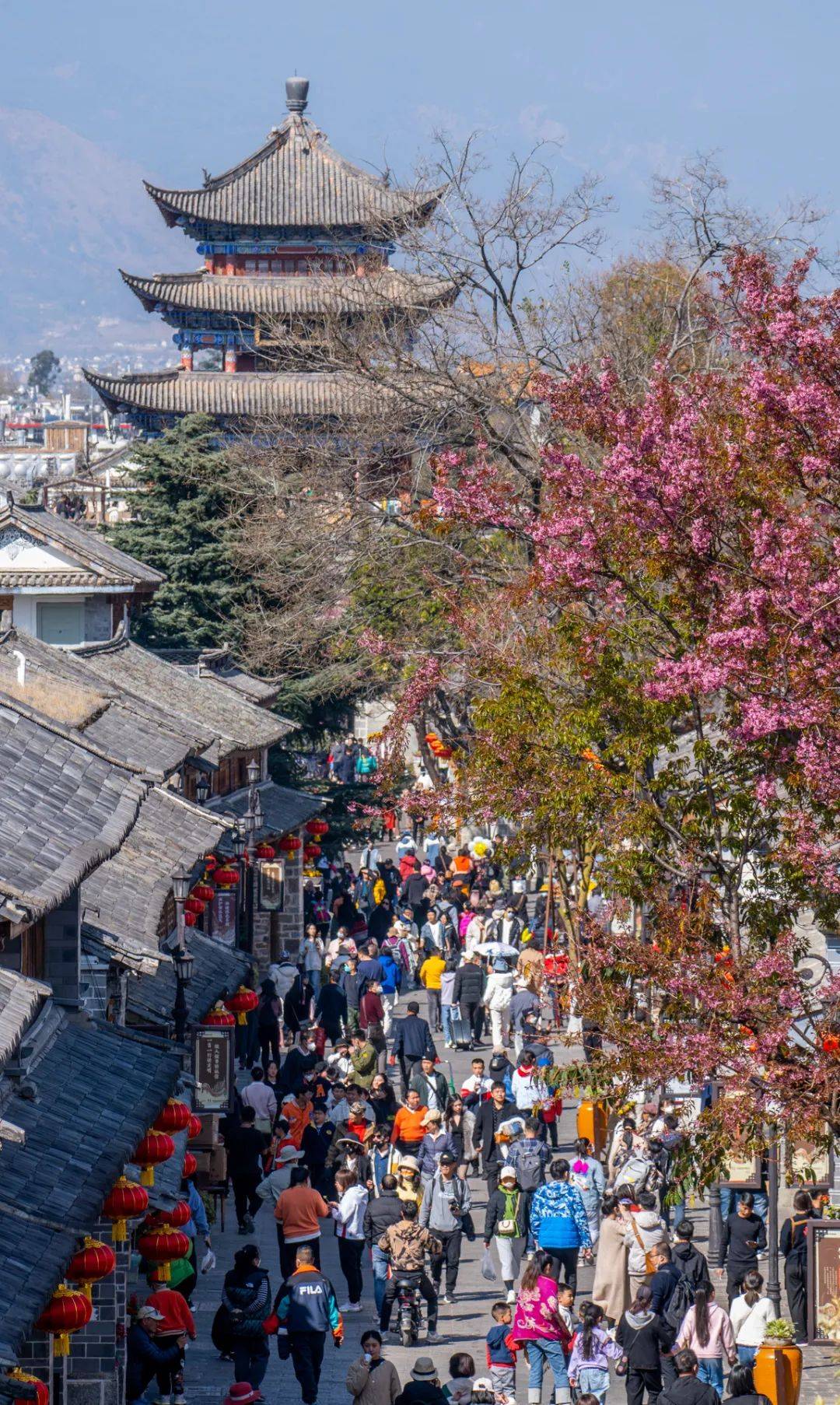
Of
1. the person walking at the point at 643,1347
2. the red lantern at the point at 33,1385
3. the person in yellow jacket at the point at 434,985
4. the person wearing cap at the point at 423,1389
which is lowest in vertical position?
the person in yellow jacket at the point at 434,985

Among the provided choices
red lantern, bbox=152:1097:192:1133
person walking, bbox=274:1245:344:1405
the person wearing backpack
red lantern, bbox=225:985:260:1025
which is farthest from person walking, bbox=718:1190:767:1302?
red lantern, bbox=225:985:260:1025

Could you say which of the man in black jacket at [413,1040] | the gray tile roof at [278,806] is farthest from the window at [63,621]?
the man in black jacket at [413,1040]

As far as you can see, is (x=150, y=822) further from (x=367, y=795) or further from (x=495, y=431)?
(x=367, y=795)

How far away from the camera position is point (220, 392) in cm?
6712

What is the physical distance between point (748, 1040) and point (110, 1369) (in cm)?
534

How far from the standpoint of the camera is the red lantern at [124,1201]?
15234mm

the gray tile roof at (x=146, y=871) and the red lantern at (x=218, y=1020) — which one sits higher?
the gray tile roof at (x=146, y=871)

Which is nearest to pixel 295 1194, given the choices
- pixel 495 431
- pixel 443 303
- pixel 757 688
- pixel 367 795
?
pixel 757 688

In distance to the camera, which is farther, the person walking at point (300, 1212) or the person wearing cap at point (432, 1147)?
the person wearing cap at point (432, 1147)

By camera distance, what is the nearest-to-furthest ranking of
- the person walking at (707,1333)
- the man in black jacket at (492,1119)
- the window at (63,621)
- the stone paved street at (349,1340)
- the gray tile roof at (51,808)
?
1. the gray tile roof at (51,808)
2. the person walking at (707,1333)
3. the stone paved street at (349,1340)
4. the man in black jacket at (492,1119)
5. the window at (63,621)

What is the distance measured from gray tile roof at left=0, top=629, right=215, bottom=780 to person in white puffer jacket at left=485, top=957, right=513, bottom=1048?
530 centimetres

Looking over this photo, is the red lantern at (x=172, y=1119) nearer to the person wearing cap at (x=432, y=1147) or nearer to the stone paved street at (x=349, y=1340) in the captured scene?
the stone paved street at (x=349, y=1340)

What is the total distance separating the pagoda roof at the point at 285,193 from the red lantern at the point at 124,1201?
5409 centimetres

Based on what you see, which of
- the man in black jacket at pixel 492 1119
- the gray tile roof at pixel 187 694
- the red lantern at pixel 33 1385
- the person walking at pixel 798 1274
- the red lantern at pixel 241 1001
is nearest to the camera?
the red lantern at pixel 33 1385
